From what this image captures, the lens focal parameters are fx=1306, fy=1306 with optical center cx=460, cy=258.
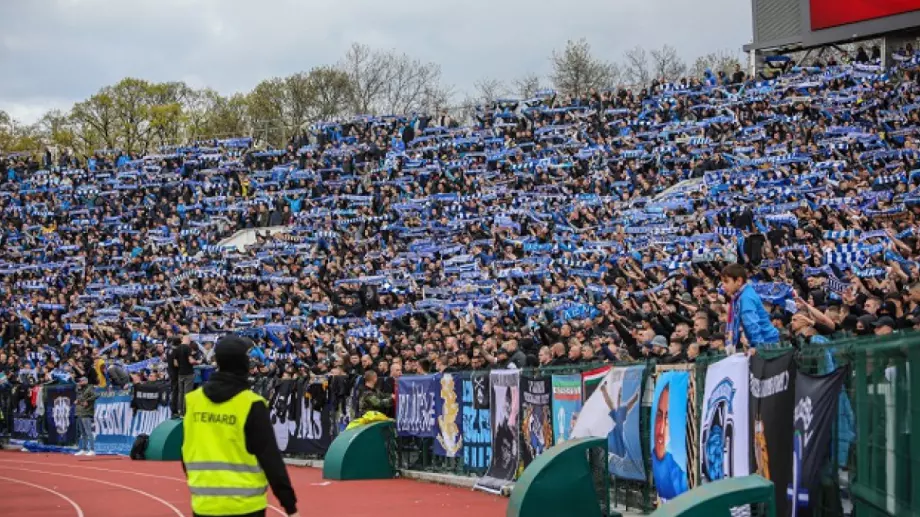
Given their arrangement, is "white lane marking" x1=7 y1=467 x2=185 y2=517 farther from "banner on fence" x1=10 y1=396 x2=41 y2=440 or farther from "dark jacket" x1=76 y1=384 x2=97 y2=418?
"banner on fence" x1=10 y1=396 x2=41 y2=440

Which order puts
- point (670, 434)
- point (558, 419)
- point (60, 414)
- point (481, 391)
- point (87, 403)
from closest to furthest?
point (670, 434) → point (558, 419) → point (481, 391) → point (87, 403) → point (60, 414)

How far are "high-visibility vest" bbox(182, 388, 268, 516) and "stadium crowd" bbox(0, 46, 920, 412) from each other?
4.56m

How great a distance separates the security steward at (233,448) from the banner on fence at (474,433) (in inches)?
438

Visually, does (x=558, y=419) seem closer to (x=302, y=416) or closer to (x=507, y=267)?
(x=302, y=416)

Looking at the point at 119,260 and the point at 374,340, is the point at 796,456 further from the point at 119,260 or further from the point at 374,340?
the point at 119,260

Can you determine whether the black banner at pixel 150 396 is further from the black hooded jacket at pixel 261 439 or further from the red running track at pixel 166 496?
the black hooded jacket at pixel 261 439

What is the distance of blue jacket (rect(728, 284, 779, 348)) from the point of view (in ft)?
34.4

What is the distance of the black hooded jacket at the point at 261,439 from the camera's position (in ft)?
25.0

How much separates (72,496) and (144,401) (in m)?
9.68

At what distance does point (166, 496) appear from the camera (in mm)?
18812

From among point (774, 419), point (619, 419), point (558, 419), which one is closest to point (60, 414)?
point (558, 419)

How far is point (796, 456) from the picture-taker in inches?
356

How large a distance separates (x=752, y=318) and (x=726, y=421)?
37.8 inches

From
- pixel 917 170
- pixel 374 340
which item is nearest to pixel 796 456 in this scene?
pixel 917 170
